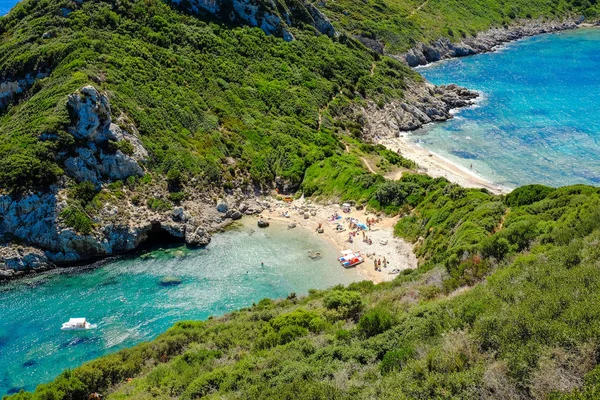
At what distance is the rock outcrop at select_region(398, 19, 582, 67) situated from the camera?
14188cm

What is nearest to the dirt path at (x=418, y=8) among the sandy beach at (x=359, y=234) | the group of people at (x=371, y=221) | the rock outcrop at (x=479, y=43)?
the rock outcrop at (x=479, y=43)

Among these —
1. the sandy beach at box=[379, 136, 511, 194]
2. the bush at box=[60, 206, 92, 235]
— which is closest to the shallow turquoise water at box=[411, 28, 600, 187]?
the sandy beach at box=[379, 136, 511, 194]

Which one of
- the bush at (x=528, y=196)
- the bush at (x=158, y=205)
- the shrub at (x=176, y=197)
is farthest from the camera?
the shrub at (x=176, y=197)

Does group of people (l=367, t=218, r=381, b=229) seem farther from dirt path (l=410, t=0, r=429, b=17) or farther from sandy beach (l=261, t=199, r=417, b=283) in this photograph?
dirt path (l=410, t=0, r=429, b=17)

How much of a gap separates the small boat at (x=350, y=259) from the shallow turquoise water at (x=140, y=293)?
1048mm

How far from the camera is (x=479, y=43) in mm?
156875

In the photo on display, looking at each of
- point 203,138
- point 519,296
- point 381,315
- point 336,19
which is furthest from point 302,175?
point 336,19

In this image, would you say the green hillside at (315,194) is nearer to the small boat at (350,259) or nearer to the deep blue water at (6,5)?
the small boat at (350,259)

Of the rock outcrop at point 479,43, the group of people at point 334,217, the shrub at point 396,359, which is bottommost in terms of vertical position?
the group of people at point 334,217

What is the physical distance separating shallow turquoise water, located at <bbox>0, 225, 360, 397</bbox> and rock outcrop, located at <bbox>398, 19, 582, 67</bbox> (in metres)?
98.8

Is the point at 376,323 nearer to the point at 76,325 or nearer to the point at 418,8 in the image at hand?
the point at 76,325

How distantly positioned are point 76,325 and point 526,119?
295 ft

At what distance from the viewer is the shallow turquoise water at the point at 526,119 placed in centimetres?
7625

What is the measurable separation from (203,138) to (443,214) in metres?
36.9
